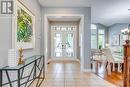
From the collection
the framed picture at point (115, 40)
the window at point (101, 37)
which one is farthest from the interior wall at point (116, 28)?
the window at point (101, 37)

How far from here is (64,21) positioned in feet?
39.4

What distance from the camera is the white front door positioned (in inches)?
500

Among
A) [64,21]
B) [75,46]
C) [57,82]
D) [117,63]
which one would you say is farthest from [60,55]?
[57,82]

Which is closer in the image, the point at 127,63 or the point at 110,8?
the point at 127,63

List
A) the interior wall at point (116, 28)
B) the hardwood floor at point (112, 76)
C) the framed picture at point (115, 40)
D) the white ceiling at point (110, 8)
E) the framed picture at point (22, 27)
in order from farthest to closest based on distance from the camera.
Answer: the framed picture at point (115, 40) < the interior wall at point (116, 28) < the white ceiling at point (110, 8) < the hardwood floor at point (112, 76) < the framed picture at point (22, 27)

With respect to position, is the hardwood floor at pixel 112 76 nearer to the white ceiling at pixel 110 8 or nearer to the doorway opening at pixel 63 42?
the white ceiling at pixel 110 8

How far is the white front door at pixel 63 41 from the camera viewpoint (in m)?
12.7

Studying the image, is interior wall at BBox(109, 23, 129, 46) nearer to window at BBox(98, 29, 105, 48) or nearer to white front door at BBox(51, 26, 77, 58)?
window at BBox(98, 29, 105, 48)

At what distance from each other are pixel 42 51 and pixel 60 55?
4.95 metres

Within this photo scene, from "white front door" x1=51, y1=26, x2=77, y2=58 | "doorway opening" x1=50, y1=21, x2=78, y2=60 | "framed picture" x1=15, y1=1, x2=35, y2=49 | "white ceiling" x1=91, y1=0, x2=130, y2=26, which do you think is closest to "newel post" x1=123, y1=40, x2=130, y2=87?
"framed picture" x1=15, y1=1, x2=35, y2=49

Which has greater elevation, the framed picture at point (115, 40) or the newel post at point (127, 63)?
the framed picture at point (115, 40)

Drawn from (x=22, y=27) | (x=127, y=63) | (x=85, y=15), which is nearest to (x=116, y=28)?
(x=85, y=15)

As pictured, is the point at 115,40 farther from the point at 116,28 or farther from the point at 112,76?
the point at 112,76

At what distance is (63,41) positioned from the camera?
42.2 ft
